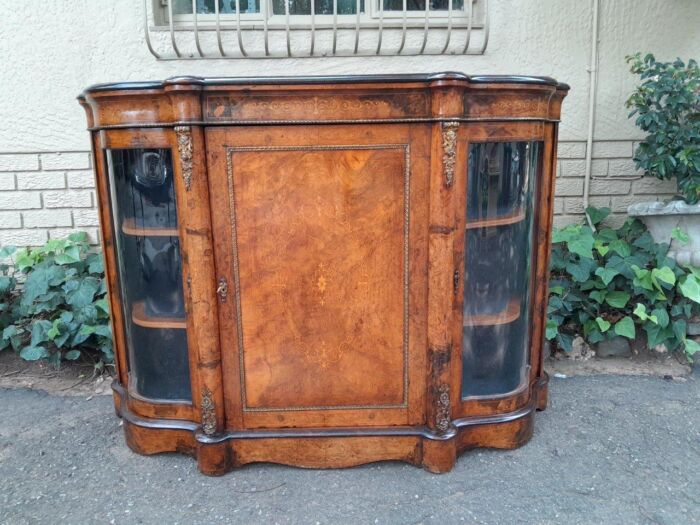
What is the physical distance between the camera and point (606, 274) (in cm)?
290

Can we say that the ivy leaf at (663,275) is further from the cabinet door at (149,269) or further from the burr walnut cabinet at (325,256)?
the cabinet door at (149,269)

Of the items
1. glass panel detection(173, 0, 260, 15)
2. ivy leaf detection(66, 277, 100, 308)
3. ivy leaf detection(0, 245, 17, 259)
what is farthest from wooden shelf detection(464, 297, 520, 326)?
ivy leaf detection(0, 245, 17, 259)

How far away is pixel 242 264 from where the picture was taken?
194 cm

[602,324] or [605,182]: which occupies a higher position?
[605,182]

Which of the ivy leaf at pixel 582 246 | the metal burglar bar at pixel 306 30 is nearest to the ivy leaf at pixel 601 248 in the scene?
the ivy leaf at pixel 582 246

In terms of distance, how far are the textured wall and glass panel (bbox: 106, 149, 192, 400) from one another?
1.24 metres

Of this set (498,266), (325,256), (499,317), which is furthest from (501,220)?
(325,256)

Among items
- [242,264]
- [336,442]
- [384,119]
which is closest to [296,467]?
[336,442]

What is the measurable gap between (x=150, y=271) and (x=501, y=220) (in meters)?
1.40

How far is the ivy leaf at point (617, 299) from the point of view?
2922mm

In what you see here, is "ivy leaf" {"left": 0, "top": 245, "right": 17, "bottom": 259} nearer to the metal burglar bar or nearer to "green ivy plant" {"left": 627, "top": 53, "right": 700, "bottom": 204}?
the metal burglar bar

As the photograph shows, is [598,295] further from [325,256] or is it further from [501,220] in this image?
[325,256]

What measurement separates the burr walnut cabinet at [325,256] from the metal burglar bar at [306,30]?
1091 millimetres

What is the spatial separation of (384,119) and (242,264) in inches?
28.6
